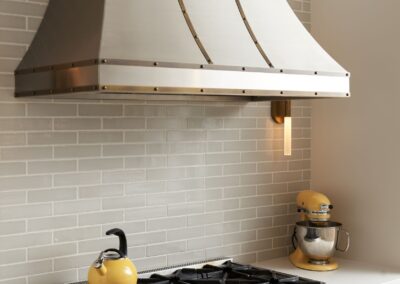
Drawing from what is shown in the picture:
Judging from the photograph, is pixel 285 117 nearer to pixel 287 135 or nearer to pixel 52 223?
pixel 287 135

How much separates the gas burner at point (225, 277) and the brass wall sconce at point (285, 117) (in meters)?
0.71

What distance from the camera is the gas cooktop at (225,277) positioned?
284 cm

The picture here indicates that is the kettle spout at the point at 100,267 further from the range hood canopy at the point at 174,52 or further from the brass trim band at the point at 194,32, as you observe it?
the brass trim band at the point at 194,32

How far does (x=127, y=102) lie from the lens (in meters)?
2.93

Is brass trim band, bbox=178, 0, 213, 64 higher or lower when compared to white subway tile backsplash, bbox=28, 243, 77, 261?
higher

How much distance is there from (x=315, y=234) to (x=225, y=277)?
23.5 inches

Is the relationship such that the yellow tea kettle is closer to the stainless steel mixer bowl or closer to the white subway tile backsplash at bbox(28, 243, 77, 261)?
the white subway tile backsplash at bbox(28, 243, 77, 261)

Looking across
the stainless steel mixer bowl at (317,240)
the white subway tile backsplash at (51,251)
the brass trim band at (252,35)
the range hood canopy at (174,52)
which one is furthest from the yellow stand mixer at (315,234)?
the white subway tile backsplash at (51,251)

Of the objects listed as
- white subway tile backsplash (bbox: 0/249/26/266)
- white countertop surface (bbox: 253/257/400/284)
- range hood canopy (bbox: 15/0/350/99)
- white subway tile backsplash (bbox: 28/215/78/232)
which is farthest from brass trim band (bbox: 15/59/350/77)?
white countertop surface (bbox: 253/257/400/284)

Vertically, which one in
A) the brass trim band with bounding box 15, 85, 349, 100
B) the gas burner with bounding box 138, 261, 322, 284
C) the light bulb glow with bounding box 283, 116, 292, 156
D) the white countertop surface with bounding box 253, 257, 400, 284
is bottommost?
the white countertop surface with bounding box 253, 257, 400, 284

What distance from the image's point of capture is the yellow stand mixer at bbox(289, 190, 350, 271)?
3270 mm

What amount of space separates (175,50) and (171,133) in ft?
2.71

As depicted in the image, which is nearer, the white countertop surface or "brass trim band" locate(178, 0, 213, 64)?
"brass trim band" locate(178, 0, 213, 64)

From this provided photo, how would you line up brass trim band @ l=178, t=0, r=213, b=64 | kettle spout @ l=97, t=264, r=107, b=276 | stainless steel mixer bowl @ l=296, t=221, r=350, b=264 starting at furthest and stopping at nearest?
1. stainless steel mixer bowl @ l=296, t=221, r=350, b=264
2. kettle spout @ l=97, t=264, r=107, b=276
3. brass trim band @ l=178, t=0, r=213, b=64
